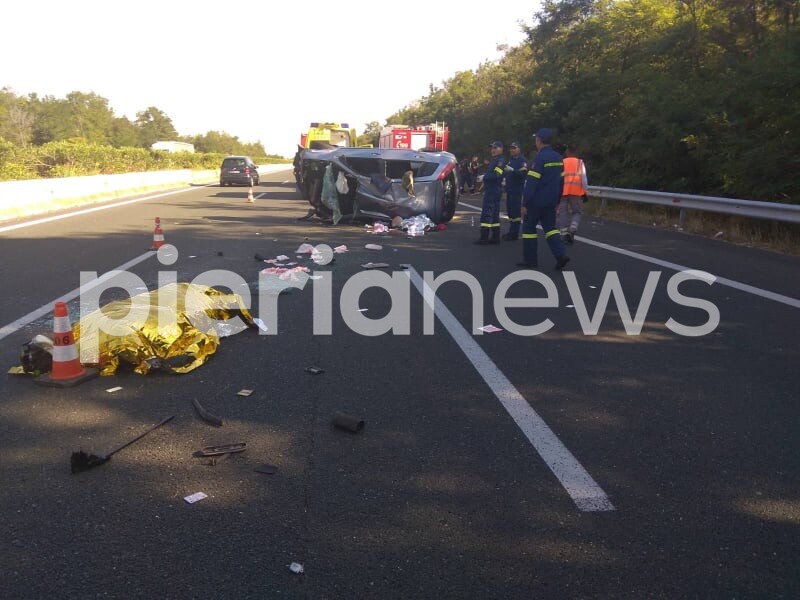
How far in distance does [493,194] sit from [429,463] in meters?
9.55

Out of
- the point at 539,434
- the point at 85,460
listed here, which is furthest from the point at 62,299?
the point at 539,434

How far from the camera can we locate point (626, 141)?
22.8 m

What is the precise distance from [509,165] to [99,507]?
1046 centimetres

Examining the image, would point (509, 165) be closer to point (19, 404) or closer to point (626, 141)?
point (19, 404)

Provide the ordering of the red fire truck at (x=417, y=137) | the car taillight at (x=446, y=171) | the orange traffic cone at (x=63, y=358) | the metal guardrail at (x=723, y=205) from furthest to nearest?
the red fire truck at (x=417, y=137) < the car taillight at (x=446, y=171) < the metal guardrail at (x=723, y=205) < the orange traffic cone at (x=63, y=358)

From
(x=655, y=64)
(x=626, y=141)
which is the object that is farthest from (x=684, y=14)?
(x=626, y=141)

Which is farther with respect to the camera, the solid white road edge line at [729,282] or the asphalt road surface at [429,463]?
the solid white road edge line at [729,282]

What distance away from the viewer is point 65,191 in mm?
22234

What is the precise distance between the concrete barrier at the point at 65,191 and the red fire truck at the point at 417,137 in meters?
11.2

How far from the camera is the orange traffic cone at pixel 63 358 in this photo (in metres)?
4.95

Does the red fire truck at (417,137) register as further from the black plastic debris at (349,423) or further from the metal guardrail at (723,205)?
the black plastic debris at (349,423)

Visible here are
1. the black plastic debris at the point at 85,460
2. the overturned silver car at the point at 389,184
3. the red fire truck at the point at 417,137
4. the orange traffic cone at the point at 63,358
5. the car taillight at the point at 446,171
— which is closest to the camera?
the black plastic debris at the point at 85,460

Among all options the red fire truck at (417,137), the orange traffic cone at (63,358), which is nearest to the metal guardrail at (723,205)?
the orange traffic cone at (63,358)

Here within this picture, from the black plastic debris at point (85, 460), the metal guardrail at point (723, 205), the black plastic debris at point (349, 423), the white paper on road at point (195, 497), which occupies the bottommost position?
the white paper on road at point (195, 497)
